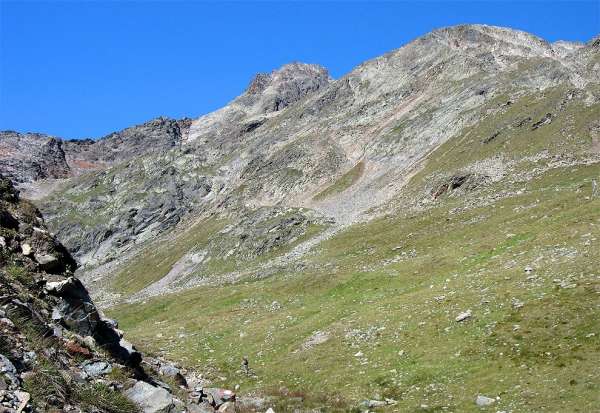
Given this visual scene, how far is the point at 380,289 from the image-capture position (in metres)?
48.3

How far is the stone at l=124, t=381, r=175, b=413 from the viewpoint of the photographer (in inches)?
Result: 712

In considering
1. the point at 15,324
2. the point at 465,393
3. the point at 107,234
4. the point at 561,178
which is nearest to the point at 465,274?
the point at 465,393

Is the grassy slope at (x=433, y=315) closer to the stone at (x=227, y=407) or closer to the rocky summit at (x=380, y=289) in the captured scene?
the rocky summit at (x=380, y=289)

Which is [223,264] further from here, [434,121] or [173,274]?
[434,121]

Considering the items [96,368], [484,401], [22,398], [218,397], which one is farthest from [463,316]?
[22,398]

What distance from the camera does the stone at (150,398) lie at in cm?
1809

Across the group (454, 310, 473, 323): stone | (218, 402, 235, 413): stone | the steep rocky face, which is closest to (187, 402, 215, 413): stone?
(218, 402, 235, 413): stone

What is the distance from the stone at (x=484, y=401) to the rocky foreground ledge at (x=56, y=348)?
10966 millimetres

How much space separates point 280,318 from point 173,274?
73363 mm

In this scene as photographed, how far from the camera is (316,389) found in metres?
29.3

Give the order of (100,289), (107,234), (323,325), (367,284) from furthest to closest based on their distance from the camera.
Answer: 1. (107,234)
2. (100,289)
3. (367,284)
4. (323,325)

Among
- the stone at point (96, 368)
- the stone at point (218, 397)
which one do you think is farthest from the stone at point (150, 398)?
the stone at point (218, 397)

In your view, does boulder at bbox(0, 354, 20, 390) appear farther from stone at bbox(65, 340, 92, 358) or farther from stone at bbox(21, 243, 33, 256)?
stone at bbox(21, 243, 33, 256)

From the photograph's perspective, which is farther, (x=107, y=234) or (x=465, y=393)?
(x=107, y=234)
